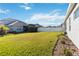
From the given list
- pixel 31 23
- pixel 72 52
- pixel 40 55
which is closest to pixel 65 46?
pixel 72 52

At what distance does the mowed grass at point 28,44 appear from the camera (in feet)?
17.4

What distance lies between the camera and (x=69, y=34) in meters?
5.74

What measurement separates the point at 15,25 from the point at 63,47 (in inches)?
53.5

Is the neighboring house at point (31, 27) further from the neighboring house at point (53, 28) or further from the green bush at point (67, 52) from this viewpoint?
the green bush at point (67, 52)

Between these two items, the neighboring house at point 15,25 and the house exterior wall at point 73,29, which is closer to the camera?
the house exterior wall at point 73,29

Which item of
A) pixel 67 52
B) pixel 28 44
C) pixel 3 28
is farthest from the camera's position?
pixel 3 28

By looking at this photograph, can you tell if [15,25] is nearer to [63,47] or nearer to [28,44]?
[28,44]

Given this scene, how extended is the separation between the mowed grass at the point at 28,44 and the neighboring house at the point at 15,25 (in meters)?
0.17

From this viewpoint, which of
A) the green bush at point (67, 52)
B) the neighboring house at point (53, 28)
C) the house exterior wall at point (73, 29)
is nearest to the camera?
the green bush at point (67, 52)

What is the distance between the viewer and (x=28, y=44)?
5.41 metres

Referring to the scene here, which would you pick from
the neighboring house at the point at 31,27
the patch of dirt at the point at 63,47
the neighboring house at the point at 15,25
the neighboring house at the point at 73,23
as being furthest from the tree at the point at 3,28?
the neighboring house at the point at 73,23

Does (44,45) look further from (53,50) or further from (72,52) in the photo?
(72,52)

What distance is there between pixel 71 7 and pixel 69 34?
0.82 m

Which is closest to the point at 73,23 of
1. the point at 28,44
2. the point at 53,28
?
the point at 53,28
